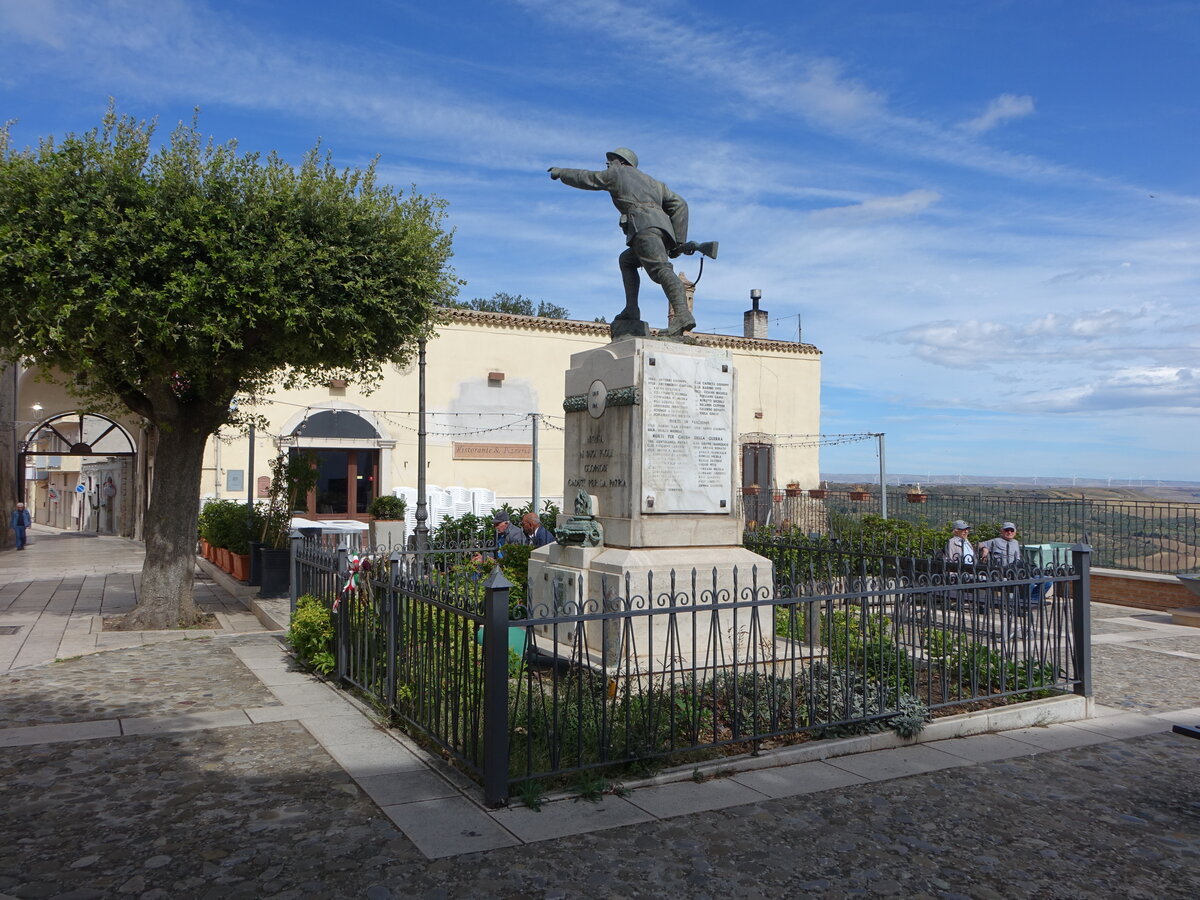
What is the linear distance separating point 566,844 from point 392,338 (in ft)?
25.9

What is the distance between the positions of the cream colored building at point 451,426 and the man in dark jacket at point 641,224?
13193 mm

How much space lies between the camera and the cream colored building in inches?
889

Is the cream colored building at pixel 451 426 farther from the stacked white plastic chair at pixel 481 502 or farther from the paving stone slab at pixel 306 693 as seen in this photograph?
the paving stone slab at pixel 306 693

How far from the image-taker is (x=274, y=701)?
23.7 ft

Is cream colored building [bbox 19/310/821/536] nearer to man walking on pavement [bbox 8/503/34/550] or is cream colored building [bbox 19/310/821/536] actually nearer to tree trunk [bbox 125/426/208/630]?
man walking on pavement [bbox 8/503/34/550]

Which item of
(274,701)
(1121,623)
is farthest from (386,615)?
(1121,623)

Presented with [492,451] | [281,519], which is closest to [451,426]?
[492,451]

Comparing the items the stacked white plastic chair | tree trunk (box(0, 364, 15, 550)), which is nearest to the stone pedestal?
the stacked white plastic chair

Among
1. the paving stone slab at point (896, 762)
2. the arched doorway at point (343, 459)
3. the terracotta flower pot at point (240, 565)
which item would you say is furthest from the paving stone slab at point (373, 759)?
the arched doorway at point (343, 459)

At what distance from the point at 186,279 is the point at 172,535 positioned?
3.56 metres

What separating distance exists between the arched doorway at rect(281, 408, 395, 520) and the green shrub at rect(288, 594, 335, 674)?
1506 centimetres

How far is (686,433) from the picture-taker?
7.55m

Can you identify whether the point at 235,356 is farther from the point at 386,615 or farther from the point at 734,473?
the point at 734,473

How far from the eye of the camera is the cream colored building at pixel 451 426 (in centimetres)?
2258
